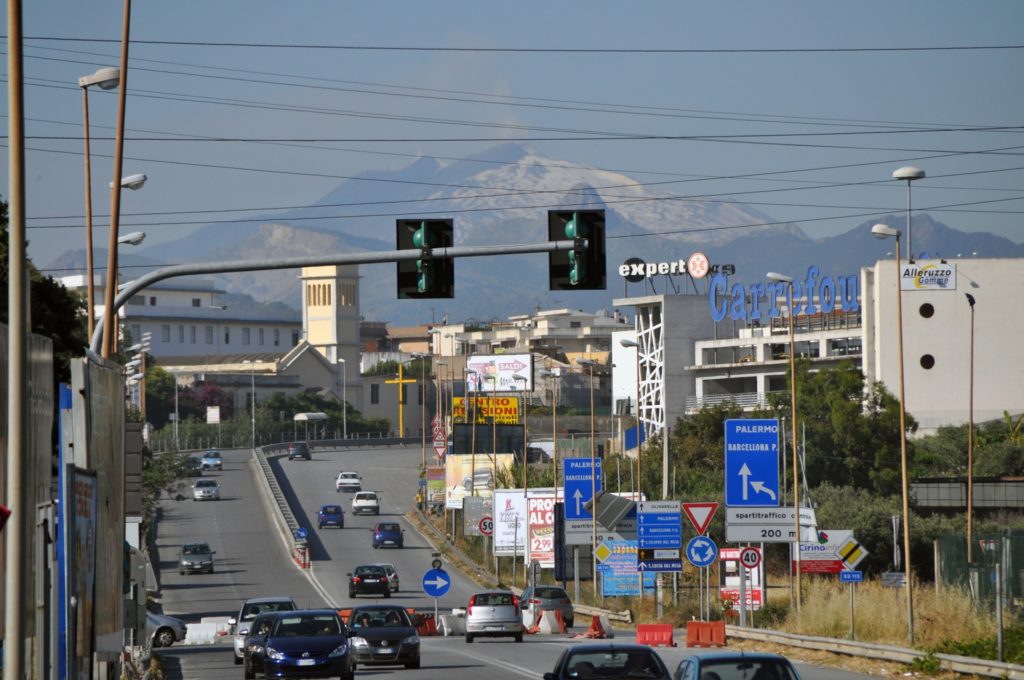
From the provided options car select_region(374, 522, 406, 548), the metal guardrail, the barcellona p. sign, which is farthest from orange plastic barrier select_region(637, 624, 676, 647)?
the barcellona p. sign

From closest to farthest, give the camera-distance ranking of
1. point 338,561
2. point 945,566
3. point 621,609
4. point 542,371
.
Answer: point 945,566 → point 621,609 → point 338,561 → point 542,371

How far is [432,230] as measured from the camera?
22.1 metres

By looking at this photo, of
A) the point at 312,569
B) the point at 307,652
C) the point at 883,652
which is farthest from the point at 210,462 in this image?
the point at 307,652

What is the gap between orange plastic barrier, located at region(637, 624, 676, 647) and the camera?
39.8 metres

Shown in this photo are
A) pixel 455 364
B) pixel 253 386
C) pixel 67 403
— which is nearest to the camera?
pixel 67 403

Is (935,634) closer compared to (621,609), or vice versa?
(935,634)

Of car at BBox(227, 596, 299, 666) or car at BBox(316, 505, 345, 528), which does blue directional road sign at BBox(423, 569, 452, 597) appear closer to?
car at BBox(227, 596, 299, 666)

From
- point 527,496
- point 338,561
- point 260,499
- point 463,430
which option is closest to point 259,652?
point 527,496

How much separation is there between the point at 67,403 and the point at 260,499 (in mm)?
89428

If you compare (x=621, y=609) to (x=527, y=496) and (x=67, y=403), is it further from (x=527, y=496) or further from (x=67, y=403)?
(x=67, y=403)

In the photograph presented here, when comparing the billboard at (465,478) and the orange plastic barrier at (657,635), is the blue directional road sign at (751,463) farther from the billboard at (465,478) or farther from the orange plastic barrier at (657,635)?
the billboard at (465,478)

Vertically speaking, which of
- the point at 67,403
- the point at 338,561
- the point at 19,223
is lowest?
the point at 338,561

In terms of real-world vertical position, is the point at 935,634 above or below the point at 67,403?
below

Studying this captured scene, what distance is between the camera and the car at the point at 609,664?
65.3ft
